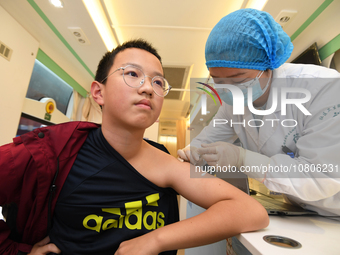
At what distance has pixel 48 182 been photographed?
76 cm

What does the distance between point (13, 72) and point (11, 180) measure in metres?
2.86

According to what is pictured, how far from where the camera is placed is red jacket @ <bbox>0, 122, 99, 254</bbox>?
73cm

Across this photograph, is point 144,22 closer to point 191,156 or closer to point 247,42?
point 247,42

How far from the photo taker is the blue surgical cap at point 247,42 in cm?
101

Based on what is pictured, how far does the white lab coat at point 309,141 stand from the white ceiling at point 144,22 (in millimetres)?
1955

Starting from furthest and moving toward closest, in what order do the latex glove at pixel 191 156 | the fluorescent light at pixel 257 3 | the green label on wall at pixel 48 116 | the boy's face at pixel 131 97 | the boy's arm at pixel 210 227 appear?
the green label on wall at pixel 48 116 < the fluorescent light at pixel 257 3 < the latex glove at pixel 191 156 < the boy's face at pixel 131 97 < the boy's arm at pixel 210 227

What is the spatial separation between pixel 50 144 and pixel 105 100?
1.07 feet

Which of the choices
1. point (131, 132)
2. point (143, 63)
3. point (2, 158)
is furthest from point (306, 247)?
point (2, 158)

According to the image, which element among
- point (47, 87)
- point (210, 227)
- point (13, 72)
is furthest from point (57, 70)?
point (210, 227)

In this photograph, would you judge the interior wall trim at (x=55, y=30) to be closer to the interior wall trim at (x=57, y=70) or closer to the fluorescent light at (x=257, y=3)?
the interior wall trim at (x=57, y=70)

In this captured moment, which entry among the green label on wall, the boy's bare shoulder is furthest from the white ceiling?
the boy's bare shoulder

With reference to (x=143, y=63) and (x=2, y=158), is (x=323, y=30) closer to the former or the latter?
(x=143, y=63)

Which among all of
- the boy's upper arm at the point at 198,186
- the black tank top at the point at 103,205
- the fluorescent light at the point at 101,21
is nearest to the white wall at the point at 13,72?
the fluorescent light at the point at 101,21

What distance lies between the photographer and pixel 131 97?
83 cm
